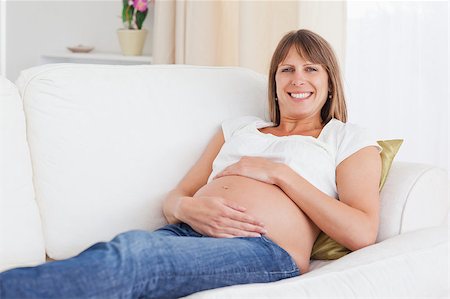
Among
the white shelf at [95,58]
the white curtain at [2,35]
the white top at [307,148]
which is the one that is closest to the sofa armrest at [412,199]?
the white top at [307,148]

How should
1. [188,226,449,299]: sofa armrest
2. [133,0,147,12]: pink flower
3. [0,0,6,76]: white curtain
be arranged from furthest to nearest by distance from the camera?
[0,0,6,76]: white curtain → [133,0,147,12]: pink flower → [188,226,449,299]: sofa armrest

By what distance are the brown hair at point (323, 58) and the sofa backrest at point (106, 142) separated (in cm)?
27

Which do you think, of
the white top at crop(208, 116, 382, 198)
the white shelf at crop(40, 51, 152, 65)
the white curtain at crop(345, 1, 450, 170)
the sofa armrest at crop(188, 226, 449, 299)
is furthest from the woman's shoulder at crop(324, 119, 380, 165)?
the white shelf at crop(40, 51, 152, 65)

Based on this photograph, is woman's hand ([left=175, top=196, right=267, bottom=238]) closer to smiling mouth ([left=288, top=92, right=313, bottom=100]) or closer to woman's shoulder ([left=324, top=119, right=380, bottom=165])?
woman's shoulder ([left=324, top=119, right=380, bottom=165])

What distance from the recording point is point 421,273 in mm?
1513

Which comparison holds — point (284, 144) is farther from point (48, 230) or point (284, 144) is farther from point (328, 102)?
point (48, 230)

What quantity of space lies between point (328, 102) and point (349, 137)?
0.22 meters

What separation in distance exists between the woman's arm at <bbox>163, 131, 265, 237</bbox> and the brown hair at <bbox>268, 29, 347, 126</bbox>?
0.41 metres

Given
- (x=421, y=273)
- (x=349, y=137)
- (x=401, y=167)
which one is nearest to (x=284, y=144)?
(x=349, y=137)

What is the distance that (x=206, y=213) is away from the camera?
1.71m

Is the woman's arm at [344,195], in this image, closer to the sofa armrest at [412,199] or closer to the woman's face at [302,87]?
the sofa armrest at [412,199]

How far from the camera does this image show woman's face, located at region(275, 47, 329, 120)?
1963 millimetres

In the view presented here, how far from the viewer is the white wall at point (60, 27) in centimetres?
383

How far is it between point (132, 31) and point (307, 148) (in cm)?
188
